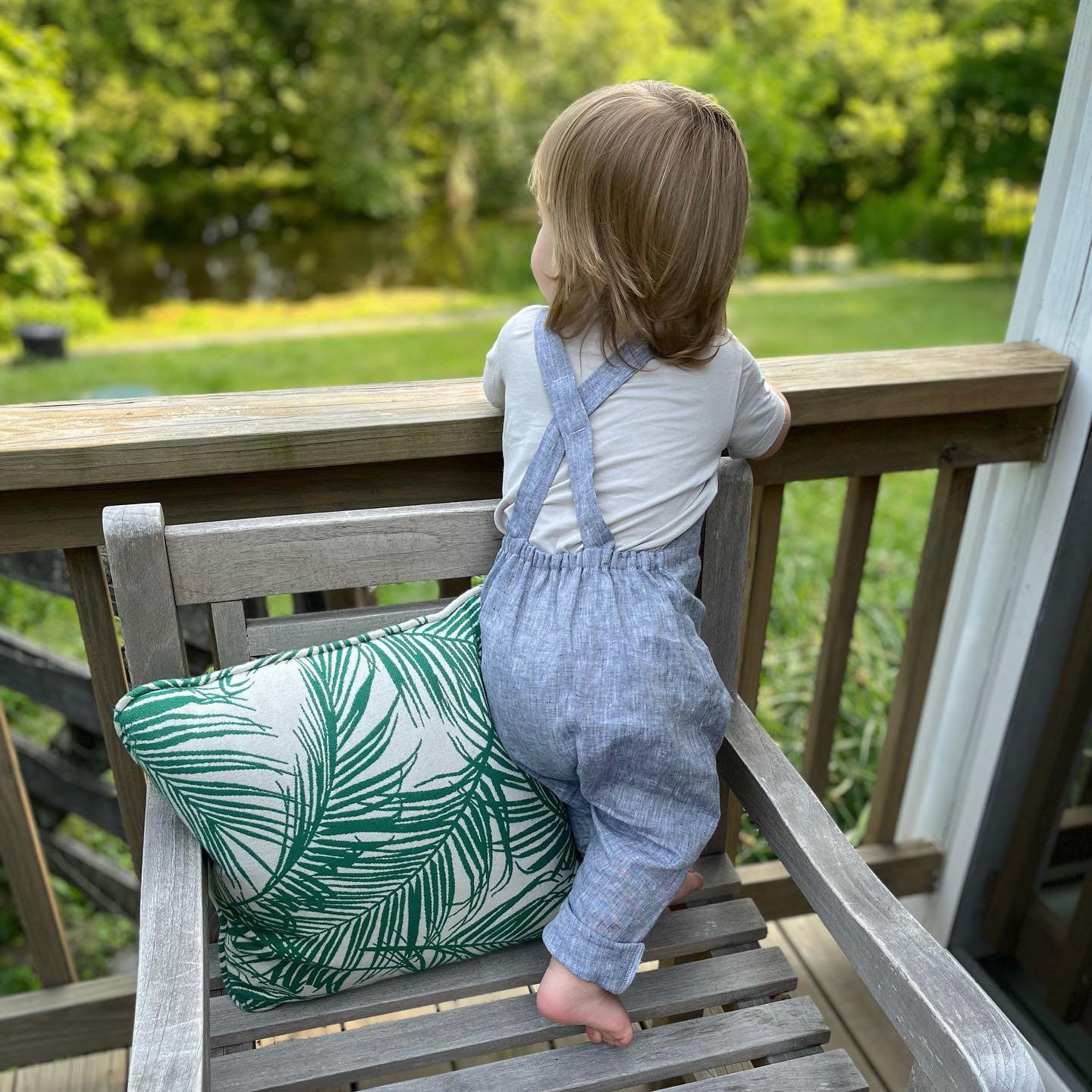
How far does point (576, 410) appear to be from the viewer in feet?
3.20

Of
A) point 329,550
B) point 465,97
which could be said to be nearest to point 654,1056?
point 329,550

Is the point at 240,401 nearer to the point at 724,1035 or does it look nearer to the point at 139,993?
the point at 139,993

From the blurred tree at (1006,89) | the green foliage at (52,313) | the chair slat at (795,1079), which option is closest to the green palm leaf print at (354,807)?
the chair slat at (795,1079)

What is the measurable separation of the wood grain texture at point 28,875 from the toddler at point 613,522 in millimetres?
702

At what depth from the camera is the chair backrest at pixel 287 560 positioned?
982 millimetres

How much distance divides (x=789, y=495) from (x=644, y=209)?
359 centimetres

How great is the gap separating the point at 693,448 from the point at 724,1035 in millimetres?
626

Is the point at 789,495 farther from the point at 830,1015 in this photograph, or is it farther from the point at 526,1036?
the point at 526,1036

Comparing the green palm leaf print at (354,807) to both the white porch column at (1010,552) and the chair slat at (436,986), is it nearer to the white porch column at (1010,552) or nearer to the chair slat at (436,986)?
the chair slat at (436,986)

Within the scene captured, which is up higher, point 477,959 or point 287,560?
point 287,560

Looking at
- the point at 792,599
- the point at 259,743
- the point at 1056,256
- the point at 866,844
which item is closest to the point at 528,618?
the point at 259,743

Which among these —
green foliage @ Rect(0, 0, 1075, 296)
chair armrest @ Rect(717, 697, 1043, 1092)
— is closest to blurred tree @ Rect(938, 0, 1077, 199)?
green foliage @ Rect(0, 0, 1075, 296)

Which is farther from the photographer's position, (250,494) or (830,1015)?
(830,1015)

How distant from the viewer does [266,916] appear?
1.00 metres
